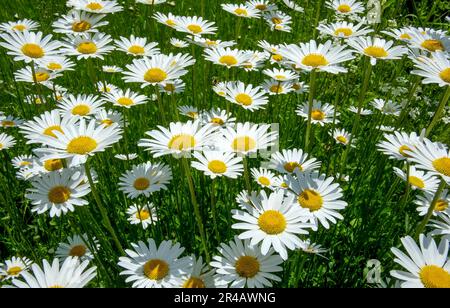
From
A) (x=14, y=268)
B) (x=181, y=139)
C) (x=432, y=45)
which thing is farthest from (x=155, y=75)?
(x=432, y=45)

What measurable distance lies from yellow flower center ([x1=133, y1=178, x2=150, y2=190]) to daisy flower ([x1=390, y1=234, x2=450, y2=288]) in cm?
159

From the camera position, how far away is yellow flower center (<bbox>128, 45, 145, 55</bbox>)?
3199mm

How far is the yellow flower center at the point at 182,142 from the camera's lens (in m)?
2.08

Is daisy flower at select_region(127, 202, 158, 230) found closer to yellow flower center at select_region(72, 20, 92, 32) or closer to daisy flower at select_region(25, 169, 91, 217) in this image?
daisy flower at select_region(25, 169, 91, 217)

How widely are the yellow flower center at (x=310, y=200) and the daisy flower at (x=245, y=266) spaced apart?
1.15 ft

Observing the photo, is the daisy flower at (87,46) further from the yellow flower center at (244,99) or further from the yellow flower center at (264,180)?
the yellow flower center at (264,180)

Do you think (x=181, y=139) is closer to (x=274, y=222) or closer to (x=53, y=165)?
(x=274, y=222)

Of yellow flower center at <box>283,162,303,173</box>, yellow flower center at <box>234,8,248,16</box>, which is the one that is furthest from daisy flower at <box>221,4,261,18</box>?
yellow flower center at <box>283,162,303,173</box>

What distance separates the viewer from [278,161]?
2699mm
